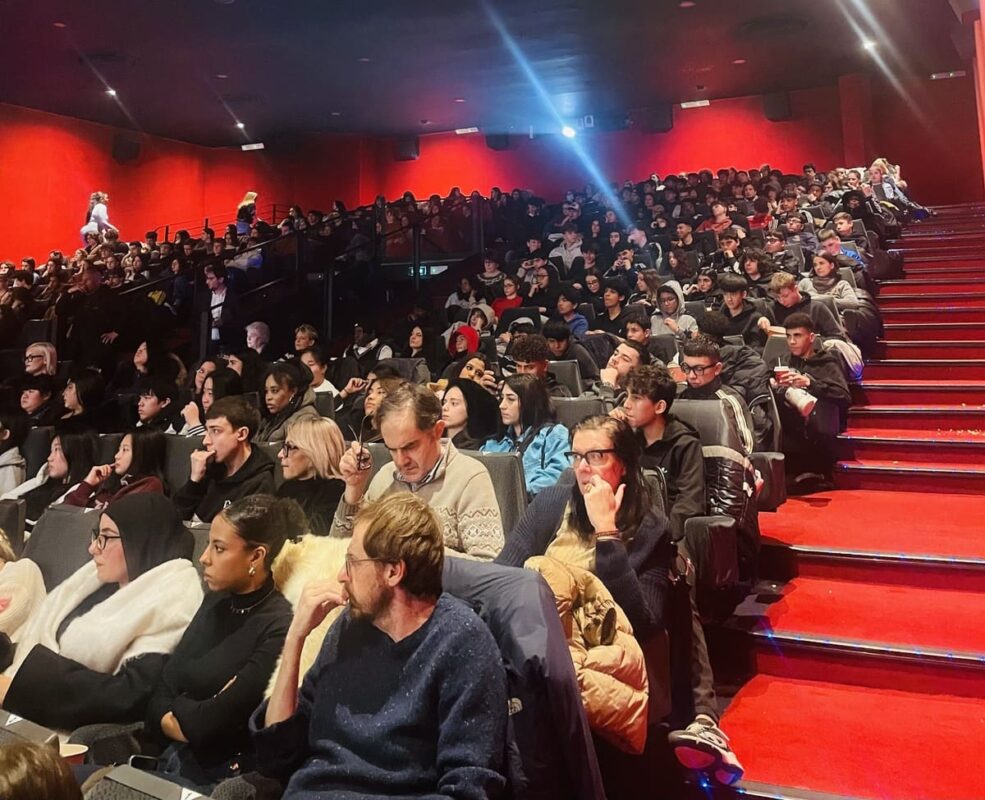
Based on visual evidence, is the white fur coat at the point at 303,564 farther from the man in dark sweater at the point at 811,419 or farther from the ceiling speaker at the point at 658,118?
the ceiling speaker at the point at 658,118

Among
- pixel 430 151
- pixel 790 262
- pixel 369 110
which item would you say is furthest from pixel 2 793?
pixel 430 151

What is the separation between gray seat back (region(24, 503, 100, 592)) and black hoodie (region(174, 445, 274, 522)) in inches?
→ 18.8

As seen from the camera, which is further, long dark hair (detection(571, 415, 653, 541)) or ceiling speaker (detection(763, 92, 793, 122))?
ceiling speaker (detection(763, 92, 793, 122))

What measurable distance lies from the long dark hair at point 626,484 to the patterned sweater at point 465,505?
0.96 ft

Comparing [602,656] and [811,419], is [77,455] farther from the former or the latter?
[811,419]

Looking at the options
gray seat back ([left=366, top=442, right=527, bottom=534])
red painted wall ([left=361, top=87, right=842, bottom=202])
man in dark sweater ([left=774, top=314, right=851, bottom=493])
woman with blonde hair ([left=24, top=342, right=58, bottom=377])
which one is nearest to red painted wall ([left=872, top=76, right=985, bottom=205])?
red painted wall ([left=361, top=87, right=842, bottom=202])

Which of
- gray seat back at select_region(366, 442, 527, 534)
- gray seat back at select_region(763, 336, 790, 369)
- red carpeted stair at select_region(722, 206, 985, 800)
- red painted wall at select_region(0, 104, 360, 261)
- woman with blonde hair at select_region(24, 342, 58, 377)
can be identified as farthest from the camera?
red painted wall at select_region(0, 104, 360, 261)

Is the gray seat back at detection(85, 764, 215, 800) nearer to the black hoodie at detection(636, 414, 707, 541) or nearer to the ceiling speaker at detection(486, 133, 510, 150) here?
the black hoodie at detection(636, 414, 707, 541)

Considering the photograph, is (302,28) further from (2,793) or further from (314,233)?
(2,793)

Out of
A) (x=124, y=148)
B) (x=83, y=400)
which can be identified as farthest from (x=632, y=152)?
(x=83, y=400)

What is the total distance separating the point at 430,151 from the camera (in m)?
12.6

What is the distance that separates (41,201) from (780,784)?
10521mm

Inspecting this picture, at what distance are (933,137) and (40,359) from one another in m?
11.3

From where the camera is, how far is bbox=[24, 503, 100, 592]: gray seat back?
7.09 feet
